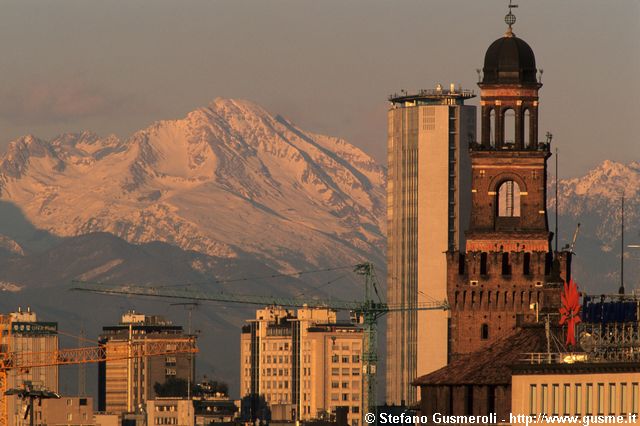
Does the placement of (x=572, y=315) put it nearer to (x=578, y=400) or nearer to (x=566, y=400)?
(x=566, y=400)

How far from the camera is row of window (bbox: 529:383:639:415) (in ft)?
545

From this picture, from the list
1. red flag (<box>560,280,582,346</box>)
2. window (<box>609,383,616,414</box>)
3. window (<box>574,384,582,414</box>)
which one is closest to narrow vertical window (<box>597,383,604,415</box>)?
window (<box>609,383,616,414</box>)

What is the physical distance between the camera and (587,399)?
170 meters

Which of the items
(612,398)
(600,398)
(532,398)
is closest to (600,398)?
(600,398)

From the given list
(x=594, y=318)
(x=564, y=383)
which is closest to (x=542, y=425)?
(x=564, y=383)

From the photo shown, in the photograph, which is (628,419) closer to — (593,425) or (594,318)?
(593,425)

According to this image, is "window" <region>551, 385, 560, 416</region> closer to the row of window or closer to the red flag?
the row of window

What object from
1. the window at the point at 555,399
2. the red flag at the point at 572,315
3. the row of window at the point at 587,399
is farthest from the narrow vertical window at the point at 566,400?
the red flag at the point at 572,315

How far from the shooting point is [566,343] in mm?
199875

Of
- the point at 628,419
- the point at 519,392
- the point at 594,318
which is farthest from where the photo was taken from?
the point at 594,318

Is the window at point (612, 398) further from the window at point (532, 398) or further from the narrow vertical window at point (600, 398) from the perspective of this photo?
the window at point (532, 398)

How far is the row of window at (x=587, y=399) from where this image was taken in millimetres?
166125

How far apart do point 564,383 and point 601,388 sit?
4.29 meters

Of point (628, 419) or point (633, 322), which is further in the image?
point (633, 322)
